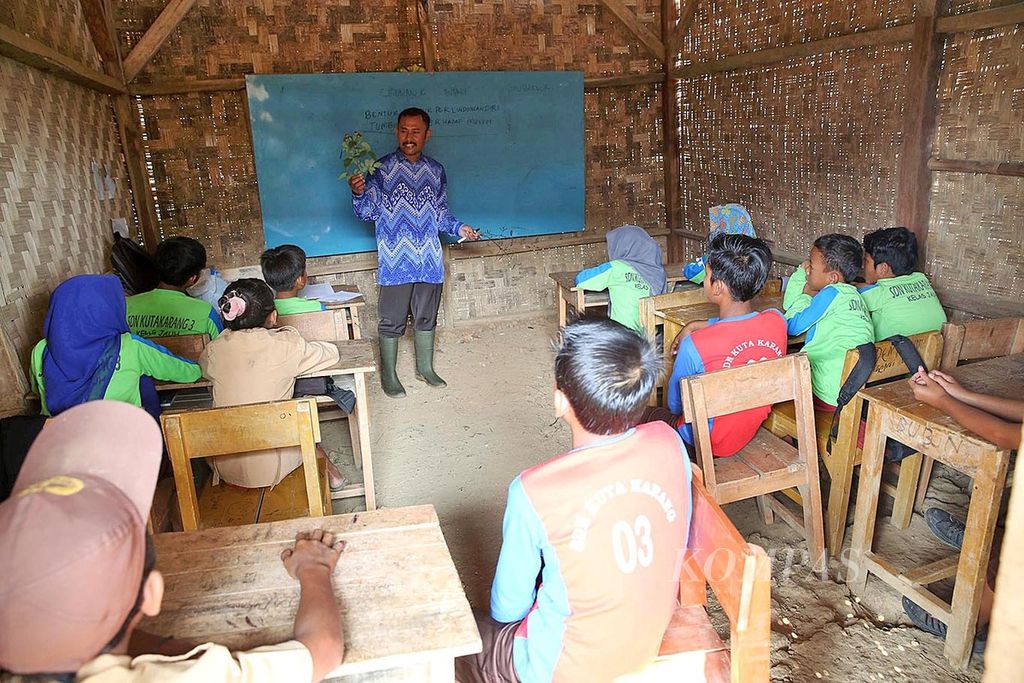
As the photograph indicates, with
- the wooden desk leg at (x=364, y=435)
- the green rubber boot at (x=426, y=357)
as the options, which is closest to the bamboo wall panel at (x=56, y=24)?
the wooden desk leg at (x=364, y=435)

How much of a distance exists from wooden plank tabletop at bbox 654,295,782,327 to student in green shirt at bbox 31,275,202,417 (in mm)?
2093

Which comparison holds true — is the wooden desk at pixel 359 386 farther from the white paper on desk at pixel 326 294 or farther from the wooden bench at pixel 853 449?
the wooden bench at pixel 853 449

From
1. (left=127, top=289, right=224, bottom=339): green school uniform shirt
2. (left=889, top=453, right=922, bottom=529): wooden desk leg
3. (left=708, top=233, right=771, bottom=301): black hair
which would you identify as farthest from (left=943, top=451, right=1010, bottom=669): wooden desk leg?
(left=127, top=289, right=224, bottom=339): green school uniform shirt

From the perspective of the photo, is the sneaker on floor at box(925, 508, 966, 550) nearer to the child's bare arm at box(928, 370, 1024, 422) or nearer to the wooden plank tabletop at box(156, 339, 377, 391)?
the child's bare arm at box(928, 370, 1024, 422)

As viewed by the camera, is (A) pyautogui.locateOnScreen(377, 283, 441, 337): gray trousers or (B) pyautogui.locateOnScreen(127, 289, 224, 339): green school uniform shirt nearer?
(B) pyautogui.locateOnScreen(127, 289, 224, 339): green school uniform shirt

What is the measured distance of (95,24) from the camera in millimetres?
3914

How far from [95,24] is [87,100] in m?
0.62

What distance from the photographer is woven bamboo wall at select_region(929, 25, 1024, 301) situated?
117 inches

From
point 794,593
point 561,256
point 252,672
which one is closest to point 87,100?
point 561,256

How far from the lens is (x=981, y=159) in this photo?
3.11m

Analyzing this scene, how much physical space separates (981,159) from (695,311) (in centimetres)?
151

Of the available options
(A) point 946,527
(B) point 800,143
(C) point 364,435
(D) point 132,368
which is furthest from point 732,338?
(B) point 800,143

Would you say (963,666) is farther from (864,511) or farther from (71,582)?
(71,582)

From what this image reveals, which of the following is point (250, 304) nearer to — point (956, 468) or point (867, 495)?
point (867, 495)
